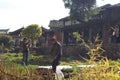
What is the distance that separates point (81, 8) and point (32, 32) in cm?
738

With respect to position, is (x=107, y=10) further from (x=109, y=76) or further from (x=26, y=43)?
(x=109, y=76)

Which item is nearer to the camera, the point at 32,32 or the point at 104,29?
the point at 104,29

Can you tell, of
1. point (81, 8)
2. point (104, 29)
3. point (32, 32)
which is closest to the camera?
point (104, 29)

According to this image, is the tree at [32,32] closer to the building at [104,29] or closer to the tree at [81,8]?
the building at [104,29]

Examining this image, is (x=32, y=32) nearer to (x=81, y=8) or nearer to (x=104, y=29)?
(x=81, y=8)

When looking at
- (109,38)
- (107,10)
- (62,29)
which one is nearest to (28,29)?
(62,29)

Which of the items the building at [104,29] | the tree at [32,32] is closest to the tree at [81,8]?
the building at [104,29]

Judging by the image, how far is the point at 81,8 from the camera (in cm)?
5544

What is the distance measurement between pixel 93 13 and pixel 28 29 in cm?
1000

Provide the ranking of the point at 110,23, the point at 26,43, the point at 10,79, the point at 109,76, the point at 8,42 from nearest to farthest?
the point at 109,76 → the point at 10,79 → the point at 26,43 → the point at 110,23 → the point at 8,42

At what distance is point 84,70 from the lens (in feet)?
15.6

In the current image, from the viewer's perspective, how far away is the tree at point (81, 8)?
A: 52.8 metres

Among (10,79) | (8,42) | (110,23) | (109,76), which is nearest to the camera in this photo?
(109,76)

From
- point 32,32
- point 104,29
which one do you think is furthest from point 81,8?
point 104,29
